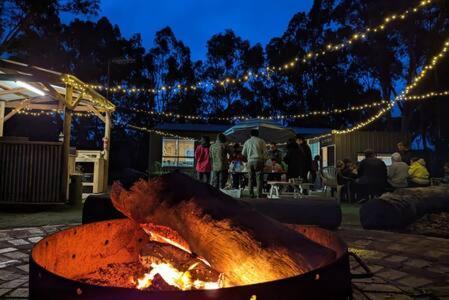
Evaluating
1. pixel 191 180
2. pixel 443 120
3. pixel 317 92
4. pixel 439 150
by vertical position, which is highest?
pixel 317 92

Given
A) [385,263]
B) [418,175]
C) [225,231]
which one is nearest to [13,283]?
[225,231]

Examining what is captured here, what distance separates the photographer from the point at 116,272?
2.40 meters

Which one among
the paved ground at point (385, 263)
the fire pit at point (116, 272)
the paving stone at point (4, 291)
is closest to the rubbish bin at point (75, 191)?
the paved ground at point (385, 263)

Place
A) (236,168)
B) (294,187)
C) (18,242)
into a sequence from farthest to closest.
A: (236,168)
(294,187)
(18,242)

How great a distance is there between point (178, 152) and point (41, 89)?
10.5 metres

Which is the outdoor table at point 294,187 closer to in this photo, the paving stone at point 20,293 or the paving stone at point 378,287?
the paving stone at point 378,287

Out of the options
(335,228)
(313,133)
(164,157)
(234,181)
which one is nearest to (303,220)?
(335,228)

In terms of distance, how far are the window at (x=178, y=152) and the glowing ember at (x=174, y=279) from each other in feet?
56.8

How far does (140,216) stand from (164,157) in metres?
17.6

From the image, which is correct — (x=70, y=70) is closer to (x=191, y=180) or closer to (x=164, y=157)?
(x=164, y=157)

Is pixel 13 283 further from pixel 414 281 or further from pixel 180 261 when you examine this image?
pixel 414 281

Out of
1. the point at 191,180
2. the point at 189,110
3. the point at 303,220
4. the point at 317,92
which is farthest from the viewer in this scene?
the point at 189,110

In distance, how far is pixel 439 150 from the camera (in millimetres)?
23578

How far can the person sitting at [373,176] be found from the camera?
9.16 metres
